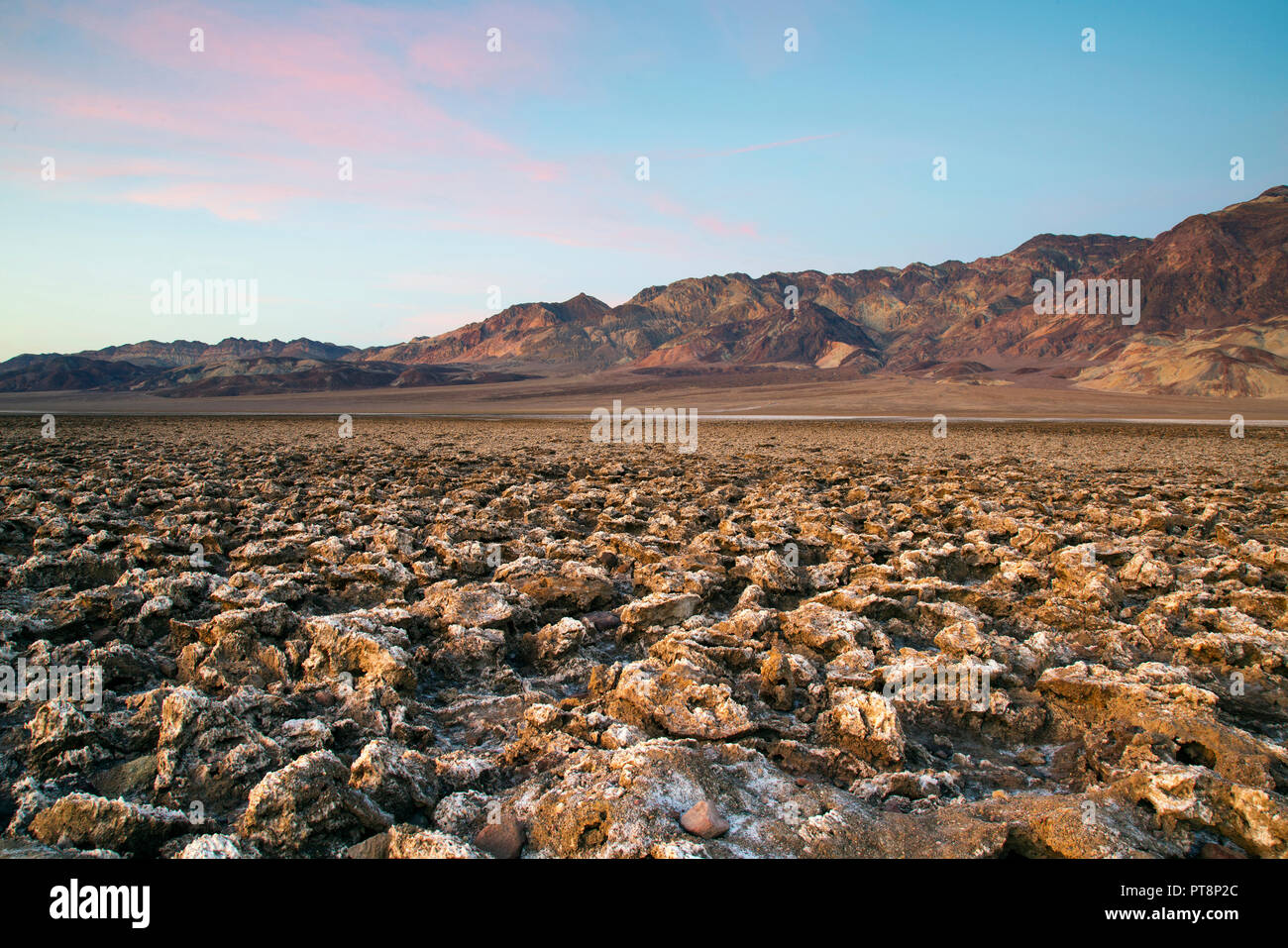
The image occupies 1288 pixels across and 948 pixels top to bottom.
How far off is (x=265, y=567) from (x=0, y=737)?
98.2 inches

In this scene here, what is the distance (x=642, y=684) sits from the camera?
3.51m

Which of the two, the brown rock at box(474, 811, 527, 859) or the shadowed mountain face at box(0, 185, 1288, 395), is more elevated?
the shadowed mountain face at box(0, 185, 1288, 395)

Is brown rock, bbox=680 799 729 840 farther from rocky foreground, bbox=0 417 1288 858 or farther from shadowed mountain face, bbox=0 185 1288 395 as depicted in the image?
shadowed mountain face, bbox=0 185 1288 395

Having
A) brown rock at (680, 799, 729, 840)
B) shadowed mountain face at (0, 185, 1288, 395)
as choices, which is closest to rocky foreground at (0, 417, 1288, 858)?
brown rock at (680, 799, 729, 840)

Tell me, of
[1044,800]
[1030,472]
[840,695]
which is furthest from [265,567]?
[1030,472]

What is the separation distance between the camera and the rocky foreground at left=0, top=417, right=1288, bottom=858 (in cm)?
249

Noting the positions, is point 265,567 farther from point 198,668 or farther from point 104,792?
point 104,792

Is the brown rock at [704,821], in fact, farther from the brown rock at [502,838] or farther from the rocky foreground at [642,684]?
the brown rock at [502,838]

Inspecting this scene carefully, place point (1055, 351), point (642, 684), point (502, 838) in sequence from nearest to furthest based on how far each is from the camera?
point (502, 838) < point (642, 684) < point (1055, 351)

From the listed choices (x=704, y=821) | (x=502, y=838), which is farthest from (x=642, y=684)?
(x=502, y=838)

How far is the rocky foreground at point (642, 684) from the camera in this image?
2486mm

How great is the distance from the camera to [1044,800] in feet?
8.63

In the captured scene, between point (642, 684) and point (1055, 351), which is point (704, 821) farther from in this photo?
point (1055, 351)
